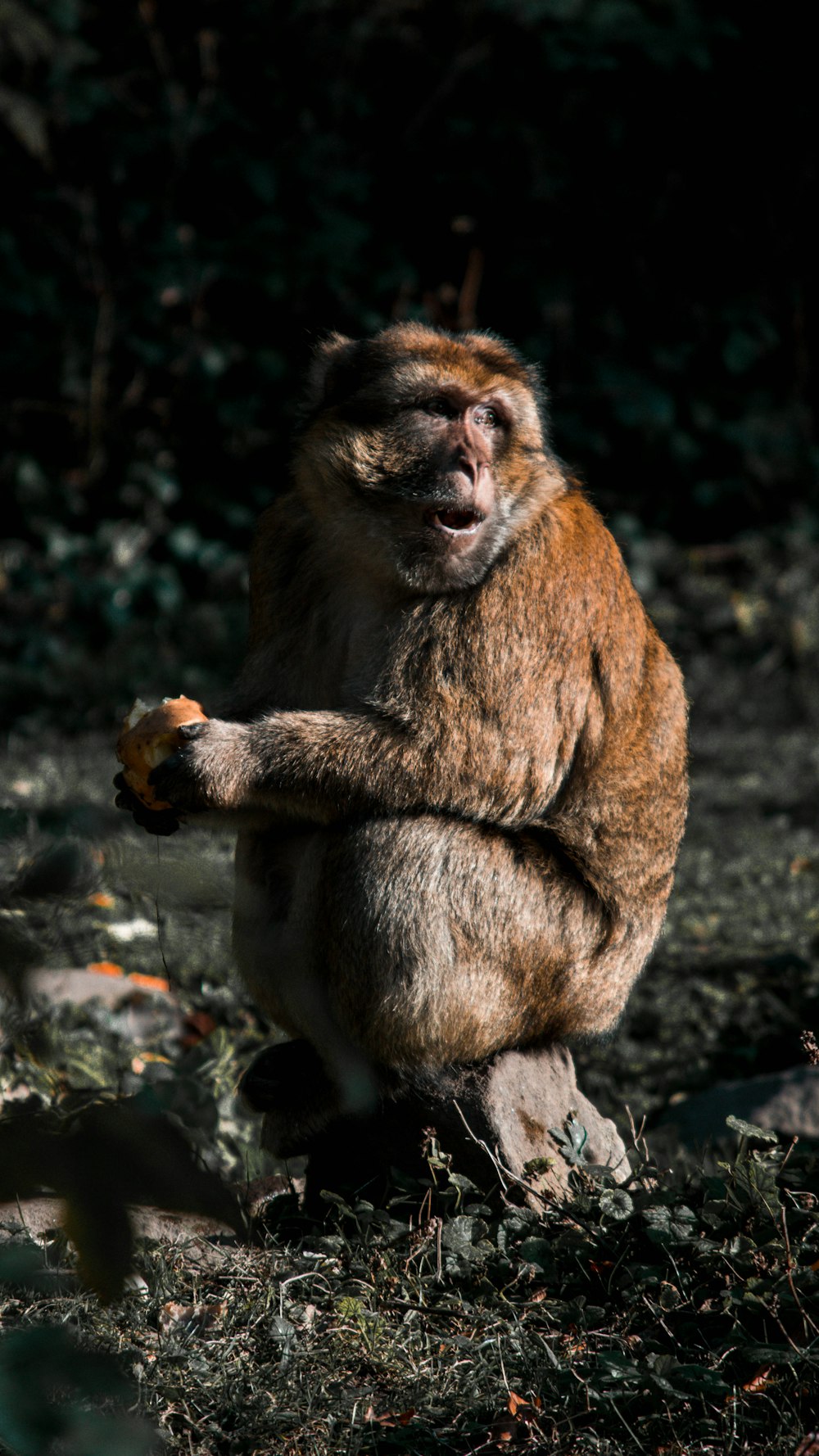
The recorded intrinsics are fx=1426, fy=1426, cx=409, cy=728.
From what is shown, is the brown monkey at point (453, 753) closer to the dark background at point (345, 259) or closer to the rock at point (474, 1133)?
the rock at point (474, 1133)

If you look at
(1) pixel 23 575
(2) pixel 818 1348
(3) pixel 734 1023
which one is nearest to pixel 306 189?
(1) pixel 23 575

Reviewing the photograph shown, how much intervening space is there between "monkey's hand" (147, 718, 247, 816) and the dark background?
5.58 m

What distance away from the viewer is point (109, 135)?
31.1 ft

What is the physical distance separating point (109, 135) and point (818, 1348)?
883 centimetres

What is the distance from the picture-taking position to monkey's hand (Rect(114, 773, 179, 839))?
3795 mm

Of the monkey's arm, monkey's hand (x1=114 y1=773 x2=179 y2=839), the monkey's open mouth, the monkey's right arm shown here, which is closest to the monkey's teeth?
the monkey's open mouth

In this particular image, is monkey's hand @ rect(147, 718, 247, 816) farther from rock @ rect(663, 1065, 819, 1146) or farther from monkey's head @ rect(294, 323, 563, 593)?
rock @ rect(663, 1065, 819, 1146)

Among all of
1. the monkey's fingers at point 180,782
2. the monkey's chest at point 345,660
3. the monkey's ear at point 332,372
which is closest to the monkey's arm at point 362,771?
the monkey's fingers at point 180,782

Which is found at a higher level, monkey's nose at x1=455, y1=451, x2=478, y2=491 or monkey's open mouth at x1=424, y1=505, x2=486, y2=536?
monkey's nose at x1=455, y1=451, x2=478, y2=491

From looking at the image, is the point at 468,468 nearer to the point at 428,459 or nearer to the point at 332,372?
the point at 428,459

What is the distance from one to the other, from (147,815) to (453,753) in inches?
33.6

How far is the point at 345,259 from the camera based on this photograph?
32.3 ft

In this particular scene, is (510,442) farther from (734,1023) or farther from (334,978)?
(734,1023)

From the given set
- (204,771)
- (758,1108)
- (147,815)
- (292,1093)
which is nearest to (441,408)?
(204,771)
